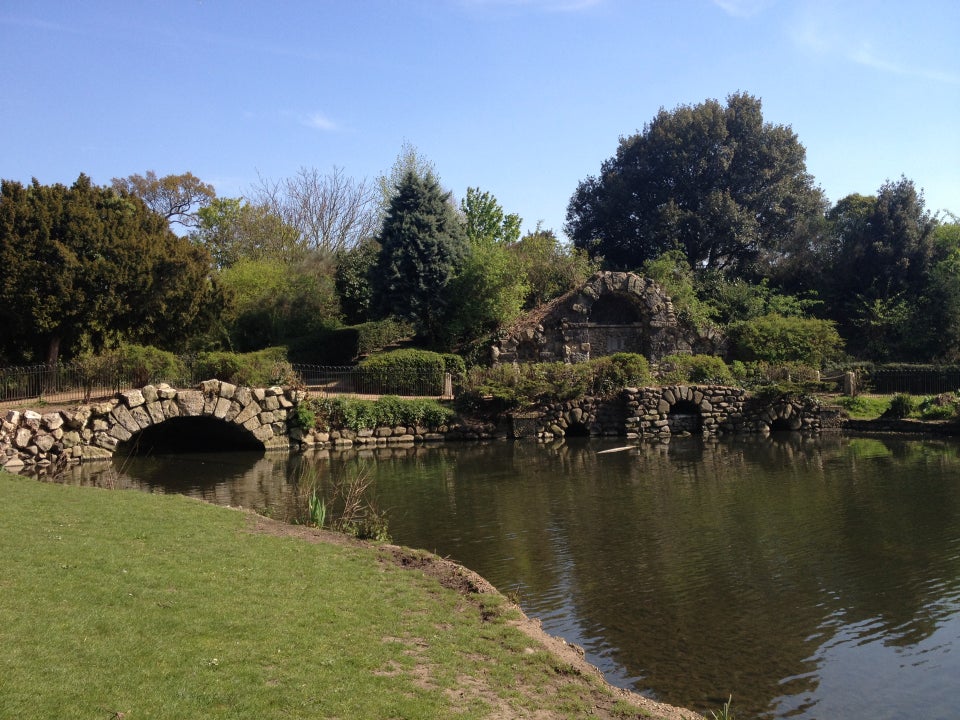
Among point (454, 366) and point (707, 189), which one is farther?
point (707, 189)

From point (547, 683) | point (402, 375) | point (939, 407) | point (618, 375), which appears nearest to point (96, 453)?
point (402, 375)

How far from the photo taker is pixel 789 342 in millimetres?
34312

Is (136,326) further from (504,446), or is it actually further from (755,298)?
(755,298)

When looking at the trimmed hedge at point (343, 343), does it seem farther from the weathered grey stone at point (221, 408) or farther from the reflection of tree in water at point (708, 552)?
the reflection of tree in water at point (708, 552)

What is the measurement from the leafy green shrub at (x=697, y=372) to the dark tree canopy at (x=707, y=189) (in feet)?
48.6

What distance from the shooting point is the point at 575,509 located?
15094 millimetres

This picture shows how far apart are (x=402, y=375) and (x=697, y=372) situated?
36.3 ft

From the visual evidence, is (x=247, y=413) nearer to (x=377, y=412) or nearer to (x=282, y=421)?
(x=282, y=421)

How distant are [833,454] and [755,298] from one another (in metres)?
Result: 18.1

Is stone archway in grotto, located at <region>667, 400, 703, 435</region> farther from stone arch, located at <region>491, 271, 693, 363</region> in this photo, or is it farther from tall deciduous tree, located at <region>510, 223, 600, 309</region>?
tall deciduous tree, located at <region>510, 223, 600, 309</region>

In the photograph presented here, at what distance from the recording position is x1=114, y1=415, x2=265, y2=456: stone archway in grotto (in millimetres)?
26266

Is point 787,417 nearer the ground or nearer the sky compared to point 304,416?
nearer the ground

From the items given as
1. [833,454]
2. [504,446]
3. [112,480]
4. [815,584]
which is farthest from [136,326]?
[815,584]

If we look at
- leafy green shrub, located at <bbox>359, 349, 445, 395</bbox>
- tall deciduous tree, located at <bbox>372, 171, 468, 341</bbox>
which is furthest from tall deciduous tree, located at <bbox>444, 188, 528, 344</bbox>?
leafy green shrub, located at <bbox>359, 349, 445, 395</bbox>
